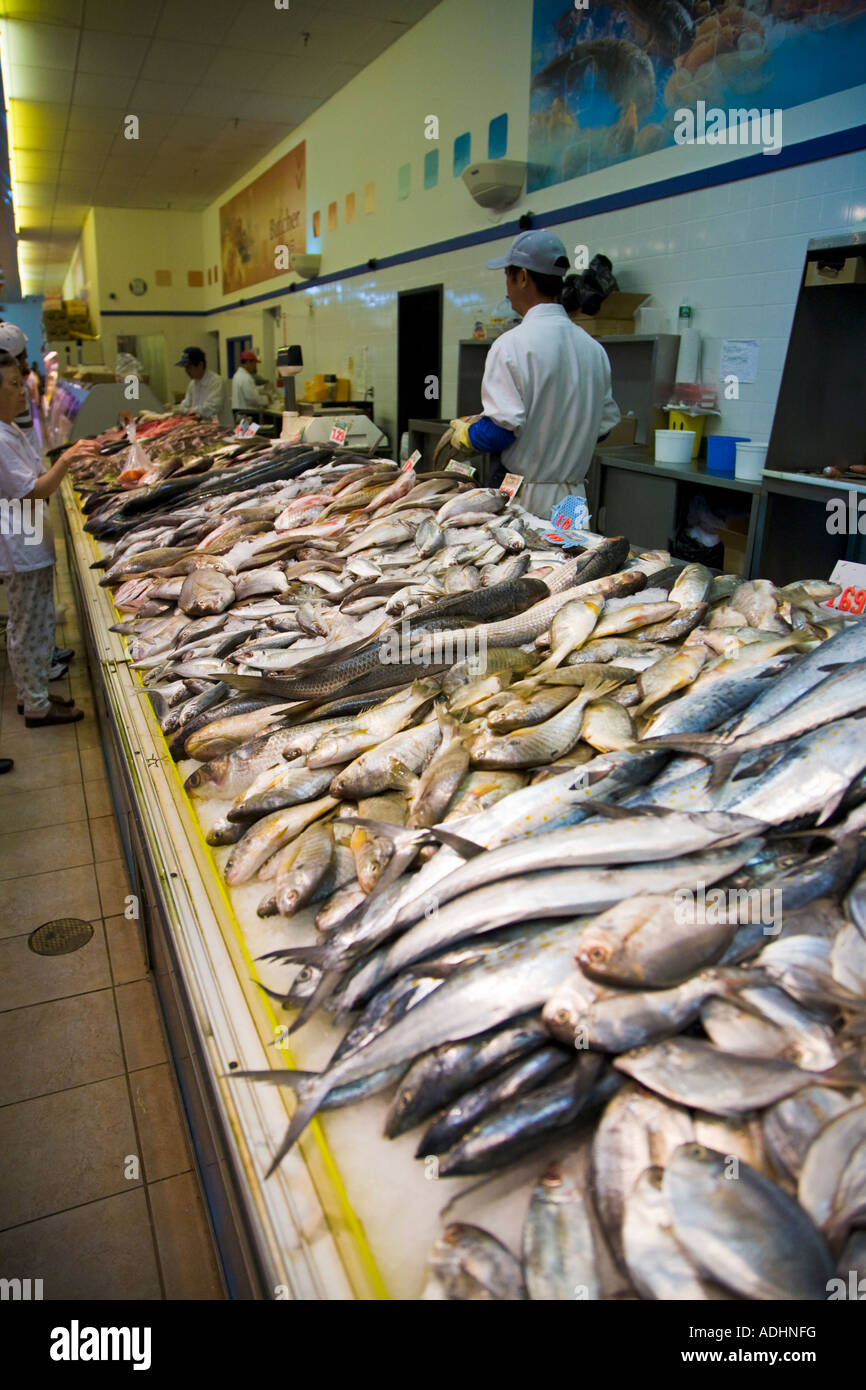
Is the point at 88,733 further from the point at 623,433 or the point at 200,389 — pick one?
the point at 200,389

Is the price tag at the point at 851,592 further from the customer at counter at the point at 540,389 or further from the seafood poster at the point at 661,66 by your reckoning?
the seafood poster at the point at 661,66

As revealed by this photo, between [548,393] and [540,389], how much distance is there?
59mm

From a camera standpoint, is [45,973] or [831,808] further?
[45,973]

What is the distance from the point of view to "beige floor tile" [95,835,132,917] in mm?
3256

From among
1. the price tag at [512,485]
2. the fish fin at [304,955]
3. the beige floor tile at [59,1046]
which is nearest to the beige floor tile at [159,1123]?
the beige floor tile at [59,1046]

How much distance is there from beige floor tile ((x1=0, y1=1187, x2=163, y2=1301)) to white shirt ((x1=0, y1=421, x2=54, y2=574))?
11.2 ft

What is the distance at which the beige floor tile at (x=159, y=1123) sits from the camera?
7.27 feet

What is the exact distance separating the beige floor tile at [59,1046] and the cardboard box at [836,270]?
13.7 ft

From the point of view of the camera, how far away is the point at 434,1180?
1.08m

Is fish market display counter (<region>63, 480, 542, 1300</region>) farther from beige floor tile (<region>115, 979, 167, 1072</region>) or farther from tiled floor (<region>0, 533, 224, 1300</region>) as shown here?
beige floor tile (<region>115, 979, 167, 1072</region>)

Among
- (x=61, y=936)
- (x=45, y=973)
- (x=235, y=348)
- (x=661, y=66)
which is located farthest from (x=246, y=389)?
(x=45, y=973)

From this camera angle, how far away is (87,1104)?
7.79ft

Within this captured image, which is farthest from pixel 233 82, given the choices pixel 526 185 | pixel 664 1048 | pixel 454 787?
pixel 664 1048
